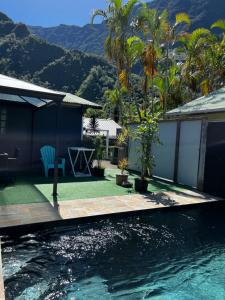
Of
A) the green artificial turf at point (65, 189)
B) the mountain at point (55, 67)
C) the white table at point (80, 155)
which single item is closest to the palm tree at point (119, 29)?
the white table at point (80, 155)

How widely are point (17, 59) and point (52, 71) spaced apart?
16.8 ft

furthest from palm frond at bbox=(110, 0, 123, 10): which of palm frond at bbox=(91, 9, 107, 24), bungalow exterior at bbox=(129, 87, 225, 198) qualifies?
bungalow exterior at bbox=(129, 87, 225, 198)

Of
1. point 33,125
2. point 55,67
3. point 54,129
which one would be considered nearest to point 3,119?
point 33,125

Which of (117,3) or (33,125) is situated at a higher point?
(117,3)

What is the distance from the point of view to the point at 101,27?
91.0 m

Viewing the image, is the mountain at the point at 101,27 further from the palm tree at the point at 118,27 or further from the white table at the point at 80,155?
the white table at the point at 80,155

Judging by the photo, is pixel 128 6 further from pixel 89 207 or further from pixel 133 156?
pixel 89 207

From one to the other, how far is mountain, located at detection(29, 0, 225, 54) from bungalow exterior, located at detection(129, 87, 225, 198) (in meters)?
49.4

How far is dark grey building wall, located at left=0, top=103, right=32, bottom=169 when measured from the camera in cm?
1079

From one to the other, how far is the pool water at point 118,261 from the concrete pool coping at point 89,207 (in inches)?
7.6

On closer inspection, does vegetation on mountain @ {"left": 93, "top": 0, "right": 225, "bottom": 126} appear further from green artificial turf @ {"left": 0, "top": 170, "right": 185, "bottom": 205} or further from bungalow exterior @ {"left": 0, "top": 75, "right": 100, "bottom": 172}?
bungalow exterior @ {"left": 0, "top": 75, "right": 100, "bottom": 172}

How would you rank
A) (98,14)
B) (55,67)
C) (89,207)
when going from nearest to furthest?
(89,207), (98,14), (55,67)

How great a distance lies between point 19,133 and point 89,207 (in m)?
5.55

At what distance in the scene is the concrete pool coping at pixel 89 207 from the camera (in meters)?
5.56
